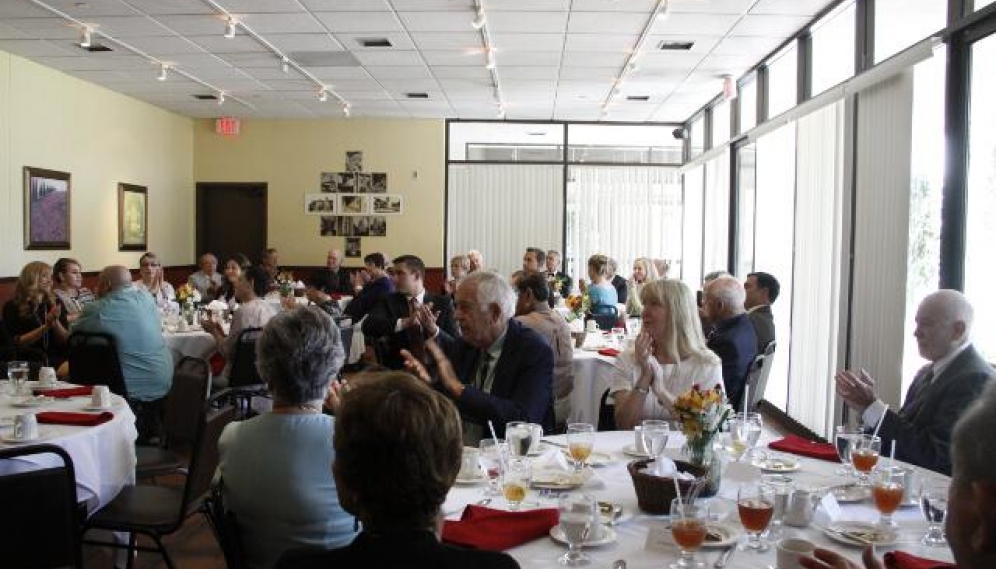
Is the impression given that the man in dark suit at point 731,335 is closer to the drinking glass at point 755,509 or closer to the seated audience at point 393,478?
the drinking glass at point 755,509

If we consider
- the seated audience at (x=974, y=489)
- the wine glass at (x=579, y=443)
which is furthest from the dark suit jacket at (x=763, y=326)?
the seated audience at (x=974, y=489)

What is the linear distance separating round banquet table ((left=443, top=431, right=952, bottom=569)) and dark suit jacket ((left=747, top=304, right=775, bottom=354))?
11.1ft

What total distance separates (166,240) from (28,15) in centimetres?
586

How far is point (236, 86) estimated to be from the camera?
11086 mm

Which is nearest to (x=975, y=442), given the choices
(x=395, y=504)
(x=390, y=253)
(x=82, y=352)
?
(x=395, y=504)

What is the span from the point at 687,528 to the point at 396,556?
2.43 feet

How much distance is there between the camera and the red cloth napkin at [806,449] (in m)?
3.03

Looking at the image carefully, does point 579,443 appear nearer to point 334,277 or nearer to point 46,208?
point 46,208

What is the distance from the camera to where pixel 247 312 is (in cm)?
622

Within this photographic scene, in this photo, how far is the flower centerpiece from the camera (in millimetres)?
2359

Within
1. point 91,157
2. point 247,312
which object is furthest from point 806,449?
point 91,157

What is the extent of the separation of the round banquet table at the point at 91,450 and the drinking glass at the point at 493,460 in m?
1.70

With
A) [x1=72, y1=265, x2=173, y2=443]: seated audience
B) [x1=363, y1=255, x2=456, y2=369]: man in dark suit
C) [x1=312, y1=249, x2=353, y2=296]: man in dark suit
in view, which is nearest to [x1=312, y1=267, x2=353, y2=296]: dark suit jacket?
[x1=312, y1=249, x2=353, y2=296]: man in dark suit

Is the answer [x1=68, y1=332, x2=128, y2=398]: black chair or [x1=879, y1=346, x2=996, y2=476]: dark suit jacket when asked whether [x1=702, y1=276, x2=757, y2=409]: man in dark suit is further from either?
[x1=68, y1=332, x2=128, y2=398]: black chair
